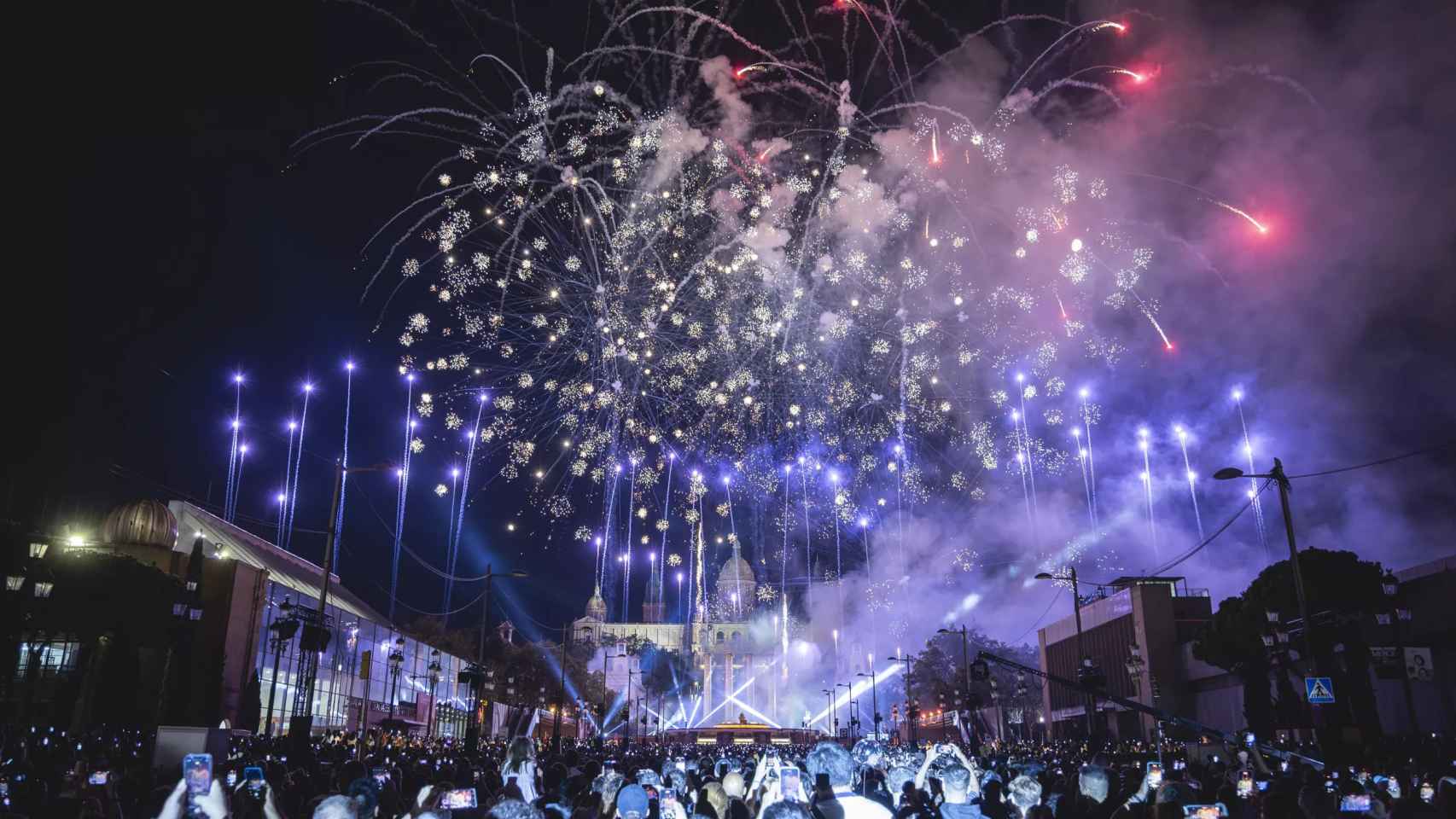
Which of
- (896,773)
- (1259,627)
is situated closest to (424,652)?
(1259,627)

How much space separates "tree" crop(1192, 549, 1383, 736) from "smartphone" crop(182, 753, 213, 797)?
37456 millimetres

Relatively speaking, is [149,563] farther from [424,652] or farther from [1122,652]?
[1122,652]

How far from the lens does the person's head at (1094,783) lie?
10.3 m

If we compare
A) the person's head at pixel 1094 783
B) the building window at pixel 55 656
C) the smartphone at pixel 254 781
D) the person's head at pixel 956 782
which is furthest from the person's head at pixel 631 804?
the building window at pixel 55 656

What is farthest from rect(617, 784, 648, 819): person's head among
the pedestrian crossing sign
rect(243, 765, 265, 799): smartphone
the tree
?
the tree

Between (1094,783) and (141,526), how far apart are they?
5565 centimetres

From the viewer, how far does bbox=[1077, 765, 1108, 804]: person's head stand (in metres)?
10.3

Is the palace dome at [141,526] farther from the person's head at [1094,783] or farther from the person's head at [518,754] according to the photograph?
the person's head at [1094,783]

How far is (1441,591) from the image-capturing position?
1547 inches

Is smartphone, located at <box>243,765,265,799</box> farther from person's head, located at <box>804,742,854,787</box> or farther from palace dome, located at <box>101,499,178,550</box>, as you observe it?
palace dome, located at <box>101,499,178,550</box>

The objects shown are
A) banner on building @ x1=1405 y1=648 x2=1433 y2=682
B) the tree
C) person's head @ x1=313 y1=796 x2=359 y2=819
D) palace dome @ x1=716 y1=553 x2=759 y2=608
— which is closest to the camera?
person's head @ x1=313 y1=796 x2=359 y2=819

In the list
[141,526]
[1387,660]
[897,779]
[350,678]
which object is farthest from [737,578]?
[897,779]

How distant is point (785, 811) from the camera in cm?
630

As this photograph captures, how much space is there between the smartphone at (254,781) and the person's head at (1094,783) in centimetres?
835
